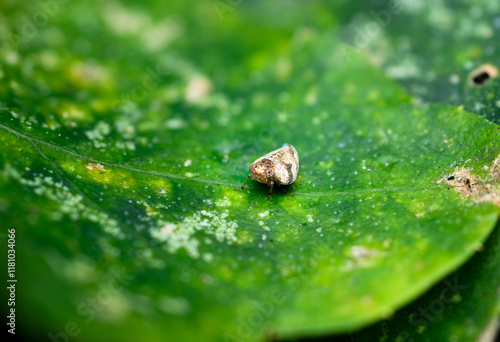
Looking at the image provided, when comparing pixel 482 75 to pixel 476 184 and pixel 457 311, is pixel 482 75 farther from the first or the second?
pixel 457 311

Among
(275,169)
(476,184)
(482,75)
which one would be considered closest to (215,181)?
(275,169)

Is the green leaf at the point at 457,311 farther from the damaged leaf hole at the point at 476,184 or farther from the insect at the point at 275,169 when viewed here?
the insect at the point at 275,169

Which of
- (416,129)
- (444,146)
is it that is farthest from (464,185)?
(416,129)

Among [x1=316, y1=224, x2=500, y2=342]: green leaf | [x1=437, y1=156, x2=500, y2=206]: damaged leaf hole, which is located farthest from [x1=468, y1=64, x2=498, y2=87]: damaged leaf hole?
[x1=316, y1=224, x2=500, y2=342]: green leaf

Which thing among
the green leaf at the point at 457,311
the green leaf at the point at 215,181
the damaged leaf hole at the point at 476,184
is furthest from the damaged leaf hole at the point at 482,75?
the green leaf at the point at 457,311

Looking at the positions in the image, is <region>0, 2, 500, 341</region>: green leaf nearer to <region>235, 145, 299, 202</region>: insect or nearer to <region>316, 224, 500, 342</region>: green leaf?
<region>235, 145, 299, 202</region>: insect
